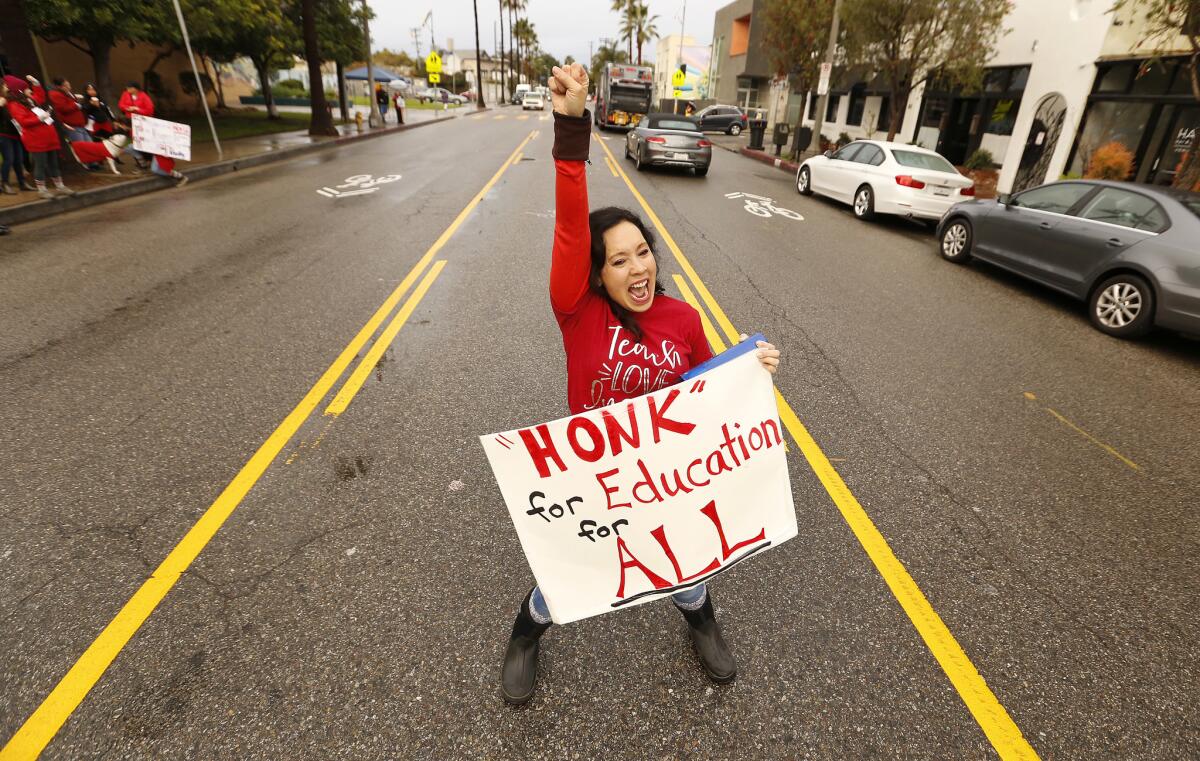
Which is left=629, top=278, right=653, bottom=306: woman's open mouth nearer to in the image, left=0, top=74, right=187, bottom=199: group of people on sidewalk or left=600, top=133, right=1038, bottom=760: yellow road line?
left=600, top=133, right=1038, bottom=760: yellow road line

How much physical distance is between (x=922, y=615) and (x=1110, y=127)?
15.9 metres

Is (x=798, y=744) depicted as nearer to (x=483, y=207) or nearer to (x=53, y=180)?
(x=483, y=207)

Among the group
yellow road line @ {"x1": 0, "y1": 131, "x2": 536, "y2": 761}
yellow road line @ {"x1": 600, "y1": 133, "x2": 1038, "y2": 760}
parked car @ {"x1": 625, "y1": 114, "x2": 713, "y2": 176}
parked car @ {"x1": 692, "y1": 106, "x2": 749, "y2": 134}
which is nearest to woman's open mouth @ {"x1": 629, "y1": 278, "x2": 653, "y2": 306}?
yellow road line @ {"x1": 600, "y1": 133, "x2": 1038, "y2": 760}

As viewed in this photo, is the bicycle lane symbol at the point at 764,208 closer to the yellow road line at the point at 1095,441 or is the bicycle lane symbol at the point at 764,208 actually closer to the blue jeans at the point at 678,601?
the yellow road line at the point at 1095,441

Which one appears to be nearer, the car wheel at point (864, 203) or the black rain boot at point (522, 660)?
the black rain boot at point (522, 660)

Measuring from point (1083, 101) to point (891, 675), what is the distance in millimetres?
16671

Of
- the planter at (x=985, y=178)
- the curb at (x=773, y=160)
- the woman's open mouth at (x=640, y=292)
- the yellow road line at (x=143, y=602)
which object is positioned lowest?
the yellow road line at (x=143, y=602)

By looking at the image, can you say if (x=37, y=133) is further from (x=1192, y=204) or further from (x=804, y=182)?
(x=1192, y=204)

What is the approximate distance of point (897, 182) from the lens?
11.0 m

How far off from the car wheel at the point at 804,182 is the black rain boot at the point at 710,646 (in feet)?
45.6

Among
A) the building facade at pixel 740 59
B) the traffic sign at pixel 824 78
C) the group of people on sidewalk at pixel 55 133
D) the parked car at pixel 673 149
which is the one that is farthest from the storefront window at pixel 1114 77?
the building facade at pixel 740 59

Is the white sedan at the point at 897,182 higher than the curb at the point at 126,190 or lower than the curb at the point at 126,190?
higher

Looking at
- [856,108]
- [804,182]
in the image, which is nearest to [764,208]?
[804,182]

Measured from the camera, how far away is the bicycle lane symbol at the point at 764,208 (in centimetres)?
1184
